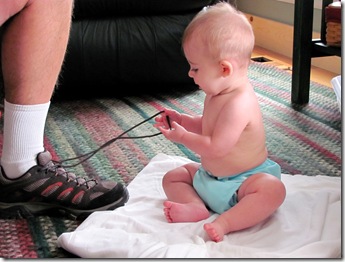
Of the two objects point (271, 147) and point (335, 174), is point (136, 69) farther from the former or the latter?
point (335, 174)

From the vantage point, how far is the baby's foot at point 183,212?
79 centimetres

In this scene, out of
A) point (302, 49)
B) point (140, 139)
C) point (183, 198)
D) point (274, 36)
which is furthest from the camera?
point (274, 36)

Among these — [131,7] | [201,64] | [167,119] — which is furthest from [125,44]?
[201,64]

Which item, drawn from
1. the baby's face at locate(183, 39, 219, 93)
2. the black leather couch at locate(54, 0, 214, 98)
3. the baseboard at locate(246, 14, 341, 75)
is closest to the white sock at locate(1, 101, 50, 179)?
the baby's face at locate(183, 39, 219, 93)

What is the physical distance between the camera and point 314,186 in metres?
0.88

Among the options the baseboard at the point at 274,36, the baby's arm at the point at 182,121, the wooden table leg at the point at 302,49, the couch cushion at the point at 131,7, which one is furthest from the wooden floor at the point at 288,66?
the baby's arm at the point at 182,121

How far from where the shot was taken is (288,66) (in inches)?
79.0

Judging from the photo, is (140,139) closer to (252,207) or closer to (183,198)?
(183,198)

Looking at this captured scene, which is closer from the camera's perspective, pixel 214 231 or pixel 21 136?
pixel 214 231

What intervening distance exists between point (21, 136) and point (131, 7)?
0.81m

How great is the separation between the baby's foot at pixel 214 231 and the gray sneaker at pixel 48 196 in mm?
195

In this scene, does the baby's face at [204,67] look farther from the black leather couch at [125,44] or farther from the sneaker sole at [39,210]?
the black leather couch at [125,44]

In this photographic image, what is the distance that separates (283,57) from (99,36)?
3.18 ft

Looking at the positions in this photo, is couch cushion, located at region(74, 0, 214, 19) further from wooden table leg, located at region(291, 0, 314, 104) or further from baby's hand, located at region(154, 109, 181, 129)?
baby's hand, located at region(154, 109, 181, 129)
